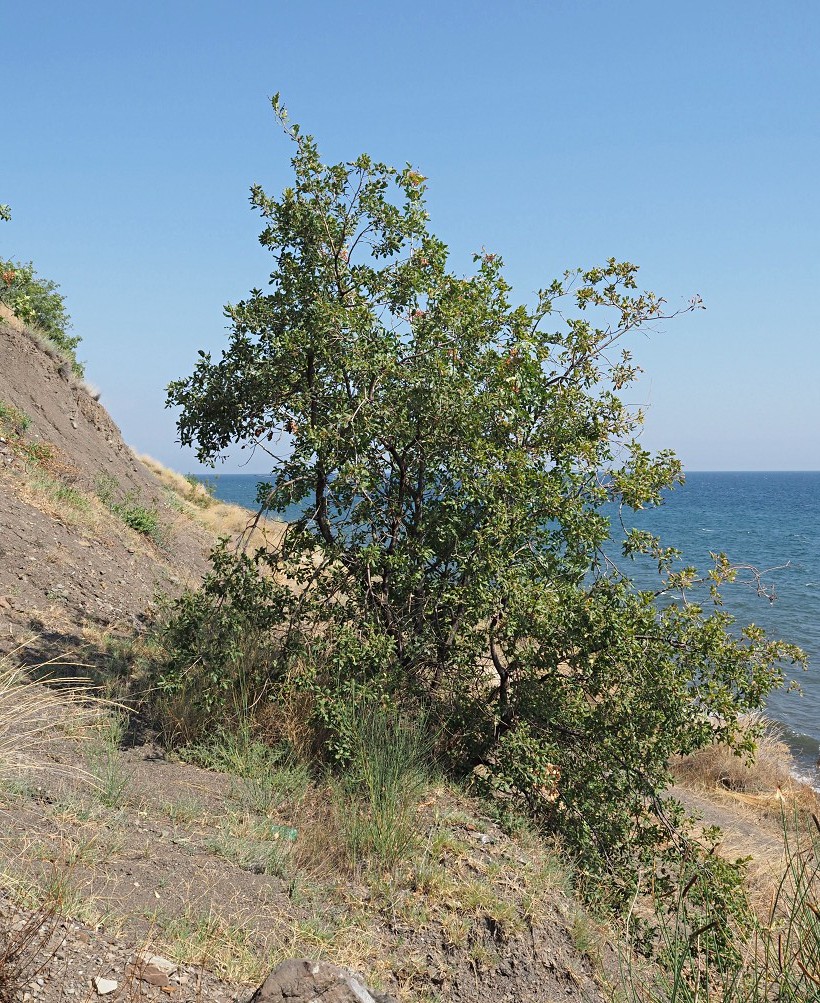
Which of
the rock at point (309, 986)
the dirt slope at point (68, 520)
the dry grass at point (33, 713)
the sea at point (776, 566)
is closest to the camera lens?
the rock at point (309, 986)

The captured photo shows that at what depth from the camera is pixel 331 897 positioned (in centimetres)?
501

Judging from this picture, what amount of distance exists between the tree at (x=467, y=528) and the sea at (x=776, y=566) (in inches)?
37.4

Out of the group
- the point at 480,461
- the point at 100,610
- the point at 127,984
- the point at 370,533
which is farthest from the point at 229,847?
the point at 100,610

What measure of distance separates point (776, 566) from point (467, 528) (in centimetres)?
943

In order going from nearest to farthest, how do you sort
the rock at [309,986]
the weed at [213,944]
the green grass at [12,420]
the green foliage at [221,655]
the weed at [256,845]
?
the rock at [309,986] < the weed at [213,944] < the weed at [256,845] < the green foliage at [221,655] < the green grass at [12,420]

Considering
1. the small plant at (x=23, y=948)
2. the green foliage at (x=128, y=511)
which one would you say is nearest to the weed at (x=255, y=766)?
the small plant at (x=23, y=948)

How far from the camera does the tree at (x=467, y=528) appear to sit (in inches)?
251

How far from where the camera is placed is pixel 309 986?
3551 mm

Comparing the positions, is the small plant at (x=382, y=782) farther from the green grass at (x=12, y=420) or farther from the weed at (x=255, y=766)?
the green grass at (x=12, y=420)

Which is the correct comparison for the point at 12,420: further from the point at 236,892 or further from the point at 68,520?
the point at 236,892

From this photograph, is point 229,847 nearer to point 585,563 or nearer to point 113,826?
point 113,826

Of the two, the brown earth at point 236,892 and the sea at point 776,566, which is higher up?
the brown earth at point 236,892

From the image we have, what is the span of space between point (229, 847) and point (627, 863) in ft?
10.1

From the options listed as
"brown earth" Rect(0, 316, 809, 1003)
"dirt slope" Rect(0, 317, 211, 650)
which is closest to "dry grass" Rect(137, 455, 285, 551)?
"dirt slope" Rect(0, 317, 211, 650)
